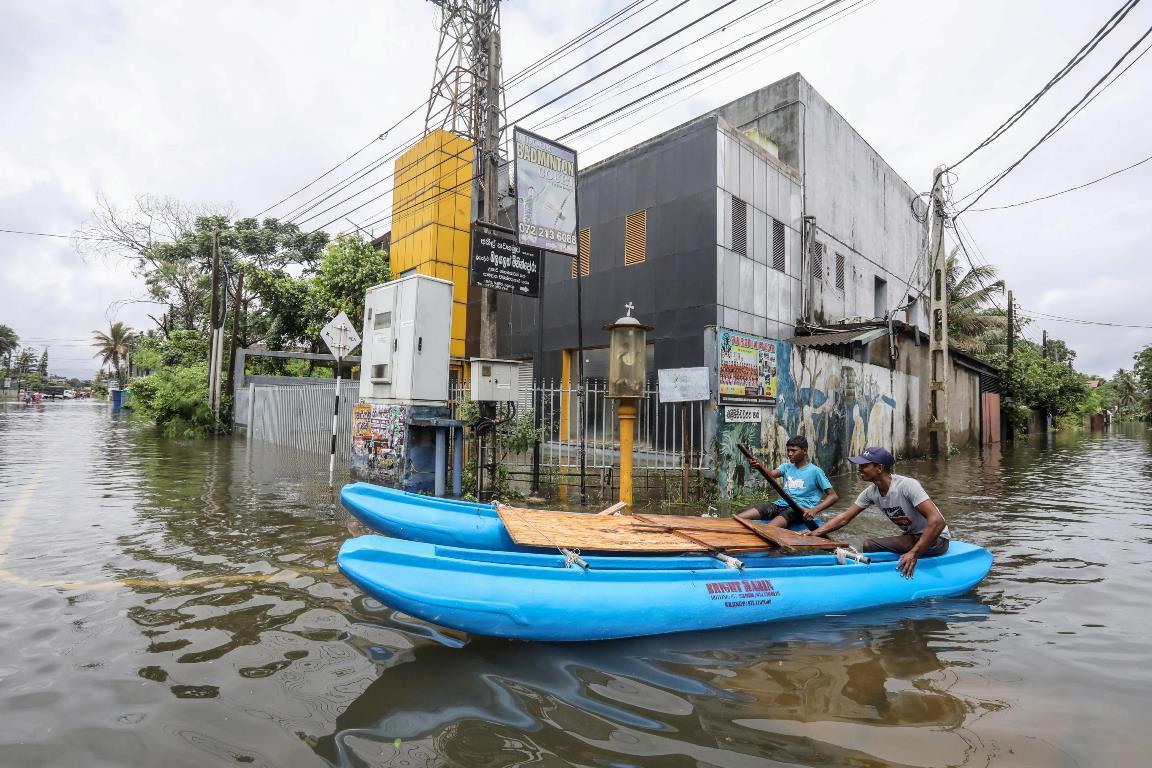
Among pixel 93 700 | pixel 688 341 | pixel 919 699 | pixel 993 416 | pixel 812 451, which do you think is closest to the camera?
pixel 93 700

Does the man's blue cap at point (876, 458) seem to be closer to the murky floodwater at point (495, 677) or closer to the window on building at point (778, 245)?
the murky floodwater at point (495, 677)

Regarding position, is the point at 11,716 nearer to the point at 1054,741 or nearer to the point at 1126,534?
the point at 1054,741

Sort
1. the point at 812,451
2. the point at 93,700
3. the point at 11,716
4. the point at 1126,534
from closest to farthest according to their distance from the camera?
the point at 11,716
the point at 93,700
the point at 1126,534
the point at 812,451

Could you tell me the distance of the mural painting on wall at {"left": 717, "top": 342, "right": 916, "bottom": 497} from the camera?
375 inches

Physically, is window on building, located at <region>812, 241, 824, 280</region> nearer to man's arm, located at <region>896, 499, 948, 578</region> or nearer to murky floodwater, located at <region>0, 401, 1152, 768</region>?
murky floodwater, located at <region>0, 401, 1152, 768</region>

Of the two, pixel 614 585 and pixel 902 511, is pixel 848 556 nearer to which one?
pixel 902 511

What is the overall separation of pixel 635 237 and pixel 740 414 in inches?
265

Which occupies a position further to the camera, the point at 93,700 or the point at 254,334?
the point at 254,334

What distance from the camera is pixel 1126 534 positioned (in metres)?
7.54

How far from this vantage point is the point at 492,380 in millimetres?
8641

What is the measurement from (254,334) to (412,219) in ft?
41.5

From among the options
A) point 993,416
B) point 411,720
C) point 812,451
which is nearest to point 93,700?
point 411,720

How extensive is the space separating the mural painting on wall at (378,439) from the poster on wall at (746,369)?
4886mm

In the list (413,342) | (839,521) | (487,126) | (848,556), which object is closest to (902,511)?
(839,521)
